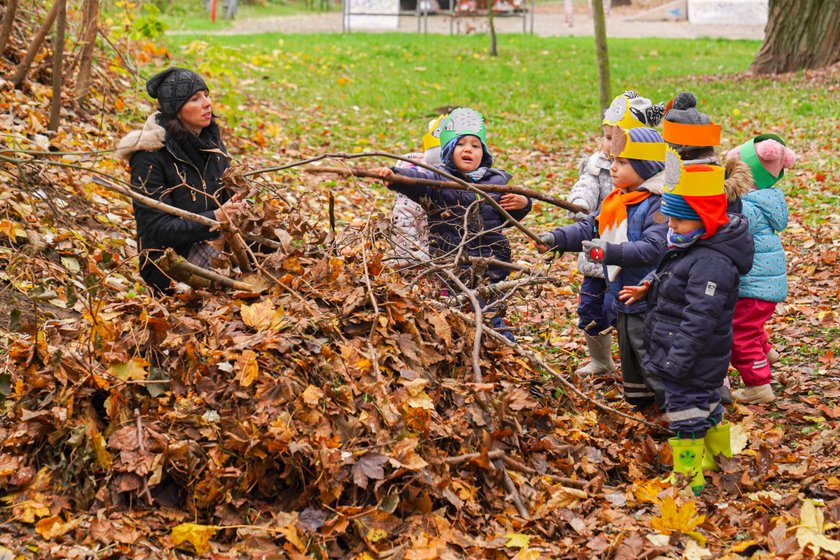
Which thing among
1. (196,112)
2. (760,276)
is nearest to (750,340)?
(760,276)

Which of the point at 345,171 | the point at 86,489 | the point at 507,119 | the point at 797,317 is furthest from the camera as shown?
the point at 507,119

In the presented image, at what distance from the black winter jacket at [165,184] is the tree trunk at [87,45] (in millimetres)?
3887

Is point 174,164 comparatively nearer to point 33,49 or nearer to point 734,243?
point 734,243

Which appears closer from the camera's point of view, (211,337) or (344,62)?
(211,337)

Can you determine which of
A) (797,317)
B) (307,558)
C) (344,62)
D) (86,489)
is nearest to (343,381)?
(307,558)

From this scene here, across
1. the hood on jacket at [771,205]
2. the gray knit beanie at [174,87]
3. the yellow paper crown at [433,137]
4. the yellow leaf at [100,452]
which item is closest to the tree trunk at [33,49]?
the gray knit beanie at [174,87]

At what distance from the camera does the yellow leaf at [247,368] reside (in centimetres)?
380

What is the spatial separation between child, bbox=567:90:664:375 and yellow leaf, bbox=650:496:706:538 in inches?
67.7

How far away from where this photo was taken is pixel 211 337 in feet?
13.2

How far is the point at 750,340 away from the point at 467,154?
6.20ft

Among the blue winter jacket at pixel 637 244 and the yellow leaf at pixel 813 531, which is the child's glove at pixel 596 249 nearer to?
the blue winter jacket at pixel 637 244

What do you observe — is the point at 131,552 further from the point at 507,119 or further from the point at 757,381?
the point at 507,119

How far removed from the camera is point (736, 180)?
467cm

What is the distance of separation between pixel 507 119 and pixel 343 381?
10.3 meters
